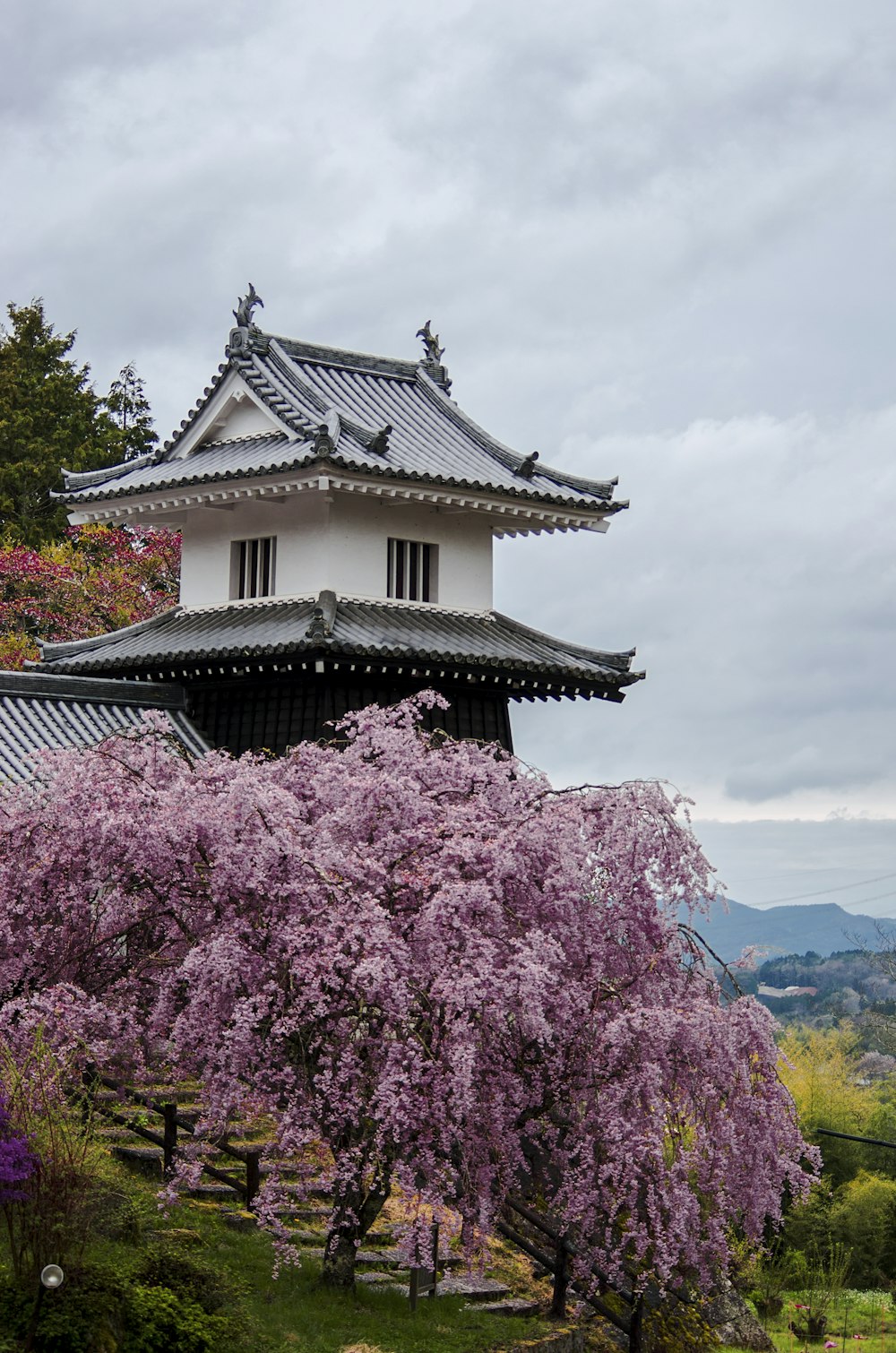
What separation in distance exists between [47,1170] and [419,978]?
2996 mm

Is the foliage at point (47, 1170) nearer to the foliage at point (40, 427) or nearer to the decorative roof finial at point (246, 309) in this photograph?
the decorative roof finial at point (246, 309)

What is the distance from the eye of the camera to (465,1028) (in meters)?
10.9

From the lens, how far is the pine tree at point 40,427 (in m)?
42.8

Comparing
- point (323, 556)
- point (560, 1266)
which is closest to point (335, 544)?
point (323, 556)

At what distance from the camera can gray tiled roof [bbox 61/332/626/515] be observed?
2114cm

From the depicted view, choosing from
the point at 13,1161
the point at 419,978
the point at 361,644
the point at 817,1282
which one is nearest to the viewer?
the point at 13,1161

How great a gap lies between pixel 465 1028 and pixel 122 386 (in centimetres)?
4047

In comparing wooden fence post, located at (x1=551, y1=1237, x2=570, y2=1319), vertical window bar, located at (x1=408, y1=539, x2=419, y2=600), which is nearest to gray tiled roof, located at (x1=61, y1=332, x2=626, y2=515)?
vertical window bar, located at (x1=408, y1=539, x2=419, y2=600)

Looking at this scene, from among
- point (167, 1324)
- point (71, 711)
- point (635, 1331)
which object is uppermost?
point (71, 711)

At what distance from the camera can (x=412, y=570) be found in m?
22.4

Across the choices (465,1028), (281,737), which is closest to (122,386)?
(281,737)

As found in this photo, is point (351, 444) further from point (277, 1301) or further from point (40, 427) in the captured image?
point (40, 427)

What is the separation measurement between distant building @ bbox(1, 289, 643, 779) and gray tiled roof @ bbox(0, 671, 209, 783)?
391 mm

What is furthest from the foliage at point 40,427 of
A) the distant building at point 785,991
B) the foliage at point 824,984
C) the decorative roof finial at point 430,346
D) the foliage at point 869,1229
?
the distant building at point 785,991
